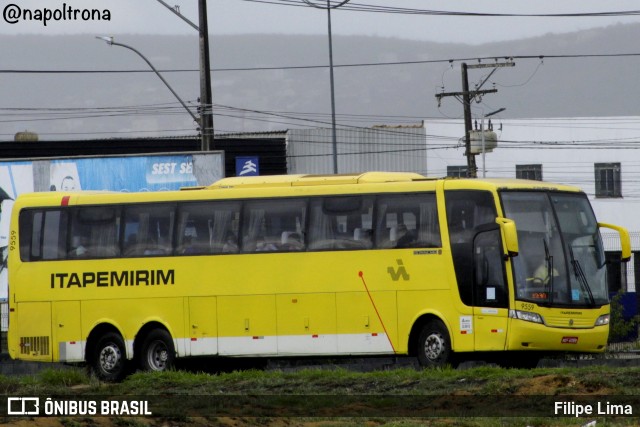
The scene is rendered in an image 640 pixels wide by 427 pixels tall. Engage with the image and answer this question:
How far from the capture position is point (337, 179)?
82.0 feet

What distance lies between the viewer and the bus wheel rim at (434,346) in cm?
2310

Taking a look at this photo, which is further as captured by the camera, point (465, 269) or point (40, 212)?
point (40, 212)

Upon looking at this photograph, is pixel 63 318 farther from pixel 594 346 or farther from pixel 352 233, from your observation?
pixel 594 346

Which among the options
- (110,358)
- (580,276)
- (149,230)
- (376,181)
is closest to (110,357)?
(110,358)

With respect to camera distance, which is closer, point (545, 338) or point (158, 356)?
point (545, 338)

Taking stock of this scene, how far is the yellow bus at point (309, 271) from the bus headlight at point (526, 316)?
0.04 meters

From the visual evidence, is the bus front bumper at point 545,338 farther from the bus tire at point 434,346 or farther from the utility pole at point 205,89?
the utility pole at point 205,89

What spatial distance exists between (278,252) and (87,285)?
159 inches

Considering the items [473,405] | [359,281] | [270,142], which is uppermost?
[270,142]

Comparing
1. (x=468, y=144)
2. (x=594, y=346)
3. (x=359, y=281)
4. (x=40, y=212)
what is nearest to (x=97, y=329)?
(x=40, y=212)

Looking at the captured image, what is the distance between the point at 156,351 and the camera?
1005 inches

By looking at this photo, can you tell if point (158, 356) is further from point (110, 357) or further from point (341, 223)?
point (341, 223)

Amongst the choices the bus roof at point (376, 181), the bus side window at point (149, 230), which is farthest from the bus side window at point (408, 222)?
the bus side window at point (149, 230)

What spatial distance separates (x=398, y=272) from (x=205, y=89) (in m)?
17.5
